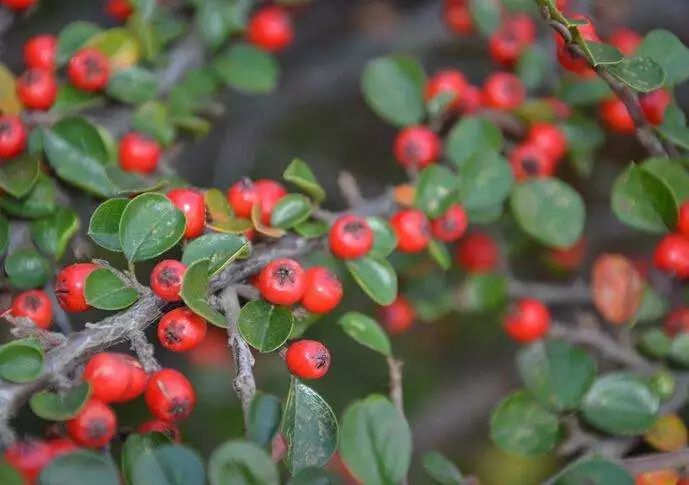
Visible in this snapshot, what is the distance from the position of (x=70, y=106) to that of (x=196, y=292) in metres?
0.79

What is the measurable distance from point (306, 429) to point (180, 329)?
269 millimetres

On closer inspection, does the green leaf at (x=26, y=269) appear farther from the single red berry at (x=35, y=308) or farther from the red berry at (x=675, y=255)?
the red berry at (x=675, y=255)

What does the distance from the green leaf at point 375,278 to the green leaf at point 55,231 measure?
1.87 ft

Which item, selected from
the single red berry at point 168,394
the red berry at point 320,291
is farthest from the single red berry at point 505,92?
the single red berry at point 168,394

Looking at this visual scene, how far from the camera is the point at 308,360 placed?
140 centimetres

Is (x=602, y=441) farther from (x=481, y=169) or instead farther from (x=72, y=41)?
(x=72, y=41)

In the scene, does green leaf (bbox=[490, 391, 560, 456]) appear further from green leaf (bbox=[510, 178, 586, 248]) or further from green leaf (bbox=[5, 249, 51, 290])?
green leaf (bbox=[5, 249, 51, 290])

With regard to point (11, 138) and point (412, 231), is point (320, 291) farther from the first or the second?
point (11, 138)

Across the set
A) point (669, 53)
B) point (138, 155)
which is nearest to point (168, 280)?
point (138, 155)

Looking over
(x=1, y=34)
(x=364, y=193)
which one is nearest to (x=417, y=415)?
(x=364, y=193)

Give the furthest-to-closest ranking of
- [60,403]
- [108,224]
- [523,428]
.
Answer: [523,428]
[108,224]
[60,403]

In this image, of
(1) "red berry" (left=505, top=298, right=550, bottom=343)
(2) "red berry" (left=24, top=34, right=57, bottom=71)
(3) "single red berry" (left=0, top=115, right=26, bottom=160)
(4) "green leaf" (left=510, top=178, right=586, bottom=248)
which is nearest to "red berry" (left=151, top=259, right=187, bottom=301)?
(3) "single red berry" (left=0, top=115, right=26, bottom=160)

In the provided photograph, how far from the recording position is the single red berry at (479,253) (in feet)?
7.67

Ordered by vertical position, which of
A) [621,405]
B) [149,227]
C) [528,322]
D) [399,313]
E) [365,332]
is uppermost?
[149,227]
